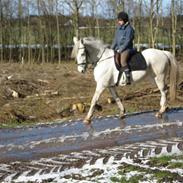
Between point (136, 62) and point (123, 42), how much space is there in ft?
2.39

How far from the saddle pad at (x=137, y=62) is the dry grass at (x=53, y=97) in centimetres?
324

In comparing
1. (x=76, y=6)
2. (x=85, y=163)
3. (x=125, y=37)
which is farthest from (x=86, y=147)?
(x=76, y=6)

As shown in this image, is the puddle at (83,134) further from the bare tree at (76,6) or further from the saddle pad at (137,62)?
the bare tree at (76,6)

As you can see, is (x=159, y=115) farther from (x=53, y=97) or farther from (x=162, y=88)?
(x=53, y=97)

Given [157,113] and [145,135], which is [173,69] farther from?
[145,135]

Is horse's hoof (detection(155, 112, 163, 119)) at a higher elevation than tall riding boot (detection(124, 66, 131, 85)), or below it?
below

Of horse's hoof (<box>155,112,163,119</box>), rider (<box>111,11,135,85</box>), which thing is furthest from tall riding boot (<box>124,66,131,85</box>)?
horse's hoof (<box>155,112,163,119</box>)

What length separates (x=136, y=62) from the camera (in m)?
15.7

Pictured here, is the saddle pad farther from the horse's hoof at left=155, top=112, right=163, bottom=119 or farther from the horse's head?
the horse's hoof at left=155, top=112, right=163, bottom=119

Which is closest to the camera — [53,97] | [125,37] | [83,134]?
[83,134]

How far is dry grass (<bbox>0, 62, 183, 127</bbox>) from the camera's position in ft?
64.0

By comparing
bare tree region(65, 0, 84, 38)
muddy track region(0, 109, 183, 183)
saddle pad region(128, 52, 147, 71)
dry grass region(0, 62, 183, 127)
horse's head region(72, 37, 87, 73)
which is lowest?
dry grass region(0, 62, 183, 127)

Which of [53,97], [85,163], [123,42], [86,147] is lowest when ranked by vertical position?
[53,97]

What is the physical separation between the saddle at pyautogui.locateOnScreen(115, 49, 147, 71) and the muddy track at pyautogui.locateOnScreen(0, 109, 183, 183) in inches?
58.6
